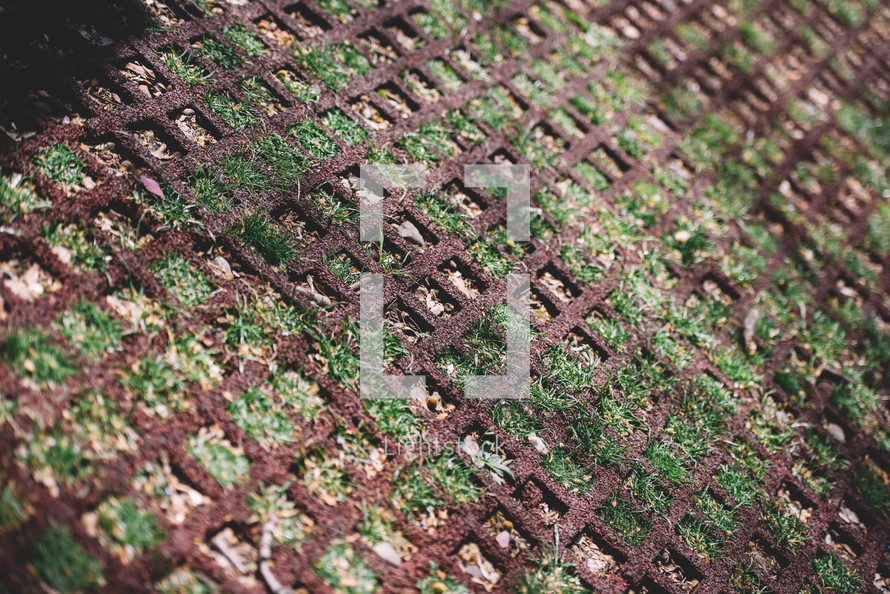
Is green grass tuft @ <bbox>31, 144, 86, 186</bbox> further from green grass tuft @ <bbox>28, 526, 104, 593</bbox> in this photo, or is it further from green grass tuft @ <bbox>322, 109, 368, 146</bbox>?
green grass tuft @ <bbox>28, 526, 104, 593</bbox>

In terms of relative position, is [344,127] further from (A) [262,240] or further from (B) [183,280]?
(B) [183,280]

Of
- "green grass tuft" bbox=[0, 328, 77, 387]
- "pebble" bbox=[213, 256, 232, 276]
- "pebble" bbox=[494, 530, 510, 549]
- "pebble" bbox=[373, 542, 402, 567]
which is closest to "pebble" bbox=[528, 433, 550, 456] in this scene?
"pebble" bbox=[494, 530, 510, 549]

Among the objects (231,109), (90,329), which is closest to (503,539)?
(90,329)

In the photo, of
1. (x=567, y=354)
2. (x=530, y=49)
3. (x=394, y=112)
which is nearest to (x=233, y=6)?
(x=394, y=112)

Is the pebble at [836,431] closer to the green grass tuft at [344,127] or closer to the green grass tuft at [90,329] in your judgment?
the green grass tuft at [344,127]

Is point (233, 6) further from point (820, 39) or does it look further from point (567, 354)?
point (820, 39)

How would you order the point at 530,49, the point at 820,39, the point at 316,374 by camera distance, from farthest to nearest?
the point at 820,39, the point at 530,49, the point at 316,374
